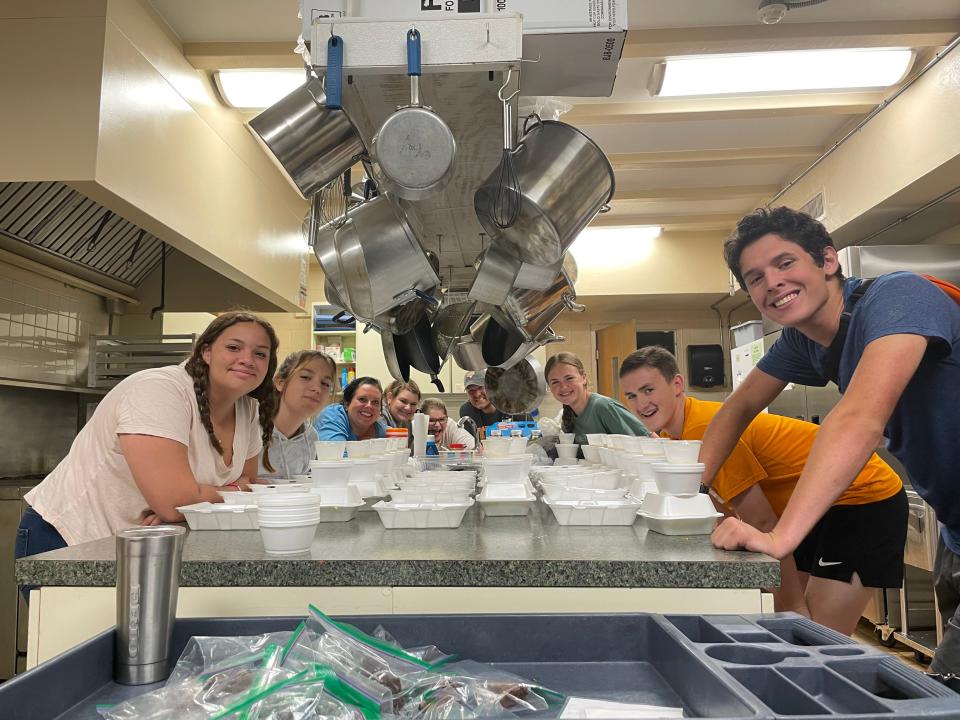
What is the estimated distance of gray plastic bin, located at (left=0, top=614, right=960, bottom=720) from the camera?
671 mm

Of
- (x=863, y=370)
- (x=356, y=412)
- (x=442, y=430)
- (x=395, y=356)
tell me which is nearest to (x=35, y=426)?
(x=356, y=412)

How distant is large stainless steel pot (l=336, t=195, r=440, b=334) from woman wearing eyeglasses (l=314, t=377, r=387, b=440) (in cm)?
168

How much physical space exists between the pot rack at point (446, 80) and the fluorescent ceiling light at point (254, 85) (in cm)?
144

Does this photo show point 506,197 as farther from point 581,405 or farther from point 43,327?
point 43,327

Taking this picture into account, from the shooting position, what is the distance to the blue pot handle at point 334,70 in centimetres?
137

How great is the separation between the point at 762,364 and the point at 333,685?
1655 mm

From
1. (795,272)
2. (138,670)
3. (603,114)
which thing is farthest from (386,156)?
(603,114)

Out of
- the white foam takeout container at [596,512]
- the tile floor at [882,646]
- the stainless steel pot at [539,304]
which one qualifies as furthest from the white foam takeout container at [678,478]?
the tile floor at [882,646]

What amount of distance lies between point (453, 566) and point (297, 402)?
199 centimetres

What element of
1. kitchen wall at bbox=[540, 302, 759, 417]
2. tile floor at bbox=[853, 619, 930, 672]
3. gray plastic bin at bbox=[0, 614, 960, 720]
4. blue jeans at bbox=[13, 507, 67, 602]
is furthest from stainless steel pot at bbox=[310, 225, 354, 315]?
kitchen wall at bbox=[540, 302, 759, 417]

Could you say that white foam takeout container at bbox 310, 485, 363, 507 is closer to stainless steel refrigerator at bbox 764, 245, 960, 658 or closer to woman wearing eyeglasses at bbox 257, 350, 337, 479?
woman wearing eyeglasses at bbox 257, 350, 337, 479

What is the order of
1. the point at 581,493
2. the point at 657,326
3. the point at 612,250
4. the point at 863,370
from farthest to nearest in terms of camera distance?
the point at 657,326, the point at 612,250, the point at 581,493, the point at 863,370

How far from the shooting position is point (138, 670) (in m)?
0.85

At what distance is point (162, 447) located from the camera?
166 cm
